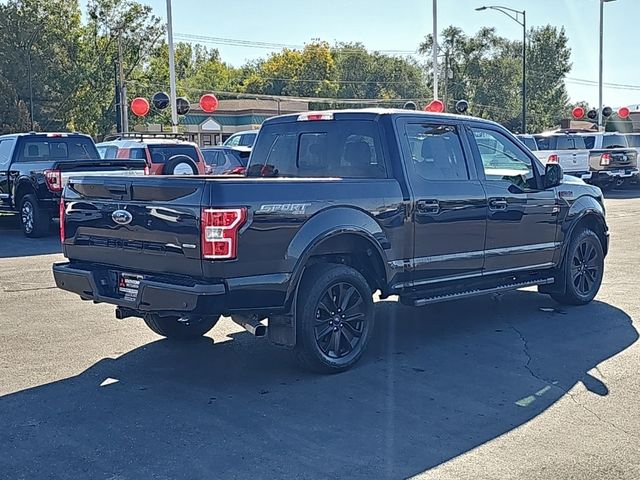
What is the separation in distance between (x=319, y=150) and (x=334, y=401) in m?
2.44

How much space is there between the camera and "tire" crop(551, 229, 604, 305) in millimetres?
8250

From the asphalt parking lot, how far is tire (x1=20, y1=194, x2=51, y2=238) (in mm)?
6326

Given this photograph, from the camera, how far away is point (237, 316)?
222 inches

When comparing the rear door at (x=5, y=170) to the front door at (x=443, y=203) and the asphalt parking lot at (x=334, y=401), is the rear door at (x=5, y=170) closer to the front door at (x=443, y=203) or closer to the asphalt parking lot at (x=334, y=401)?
the asphalt parking lot at (x=334, y=401)

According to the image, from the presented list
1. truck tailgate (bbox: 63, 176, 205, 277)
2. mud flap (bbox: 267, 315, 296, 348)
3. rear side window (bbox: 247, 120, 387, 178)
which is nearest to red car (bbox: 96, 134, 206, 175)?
rear side window (bbox: 247, 120, 387, 178)

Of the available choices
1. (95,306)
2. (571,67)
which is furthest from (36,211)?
(571,67)

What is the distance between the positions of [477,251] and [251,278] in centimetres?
255

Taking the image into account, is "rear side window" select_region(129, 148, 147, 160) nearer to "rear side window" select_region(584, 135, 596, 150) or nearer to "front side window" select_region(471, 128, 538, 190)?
"front side window" select_region(471, 128, 538, 190)

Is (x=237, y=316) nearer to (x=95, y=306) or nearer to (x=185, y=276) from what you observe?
(x=185, y=276)

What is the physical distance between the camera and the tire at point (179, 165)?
15.8 m

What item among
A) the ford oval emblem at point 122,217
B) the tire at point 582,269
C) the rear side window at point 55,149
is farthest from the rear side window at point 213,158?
the ford oval emblem at point 122,217

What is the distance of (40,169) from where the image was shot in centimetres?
1424

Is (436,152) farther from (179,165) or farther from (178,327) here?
(179,165)

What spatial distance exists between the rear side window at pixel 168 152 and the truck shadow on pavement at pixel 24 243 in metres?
2.83
